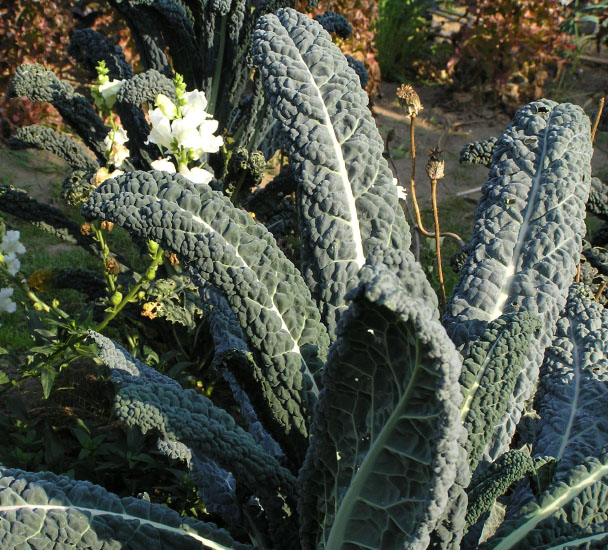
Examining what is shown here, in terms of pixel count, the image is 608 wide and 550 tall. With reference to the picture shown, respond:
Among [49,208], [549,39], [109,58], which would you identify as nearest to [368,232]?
[49,208]

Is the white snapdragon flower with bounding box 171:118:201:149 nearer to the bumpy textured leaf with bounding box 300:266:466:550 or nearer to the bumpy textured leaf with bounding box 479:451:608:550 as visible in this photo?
the bumpy textured leaf with bounding box 300:266:466:550

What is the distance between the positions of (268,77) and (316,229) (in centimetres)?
34

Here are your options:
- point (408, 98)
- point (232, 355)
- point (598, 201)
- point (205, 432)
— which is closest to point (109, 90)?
point (408, 98)

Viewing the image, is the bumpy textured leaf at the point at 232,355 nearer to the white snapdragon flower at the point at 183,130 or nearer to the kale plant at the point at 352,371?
the kale plant at the point at 352,371

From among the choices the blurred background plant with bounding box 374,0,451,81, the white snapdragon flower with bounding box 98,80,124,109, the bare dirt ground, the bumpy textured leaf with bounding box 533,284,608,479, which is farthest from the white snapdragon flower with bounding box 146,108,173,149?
the blurred background plant with bounding box 374,0,451,81

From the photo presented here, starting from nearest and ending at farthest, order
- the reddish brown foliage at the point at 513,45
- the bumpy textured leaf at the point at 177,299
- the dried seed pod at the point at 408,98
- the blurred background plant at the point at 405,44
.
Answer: the dried seed pod at the point at 408,98, the bumpy textured leaf at the point at 177,299, the reddish brown foliage at the point at 513,45, the blurred background plant at the point at 405,44

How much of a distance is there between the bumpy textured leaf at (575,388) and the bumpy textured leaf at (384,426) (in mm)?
445

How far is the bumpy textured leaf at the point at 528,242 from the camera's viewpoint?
1316 mm

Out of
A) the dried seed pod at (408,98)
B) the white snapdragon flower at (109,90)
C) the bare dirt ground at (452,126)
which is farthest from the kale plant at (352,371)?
the bare dirt ground at (452,126)

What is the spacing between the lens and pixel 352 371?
39.4 inches

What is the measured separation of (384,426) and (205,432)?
34cm

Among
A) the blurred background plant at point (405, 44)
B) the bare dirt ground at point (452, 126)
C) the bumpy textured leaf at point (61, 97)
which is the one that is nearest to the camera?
the bumpy textured leaf at point (61, 97)

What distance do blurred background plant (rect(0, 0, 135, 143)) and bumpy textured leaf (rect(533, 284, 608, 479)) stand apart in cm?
451

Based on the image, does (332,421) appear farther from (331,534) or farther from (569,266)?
(569,266)
